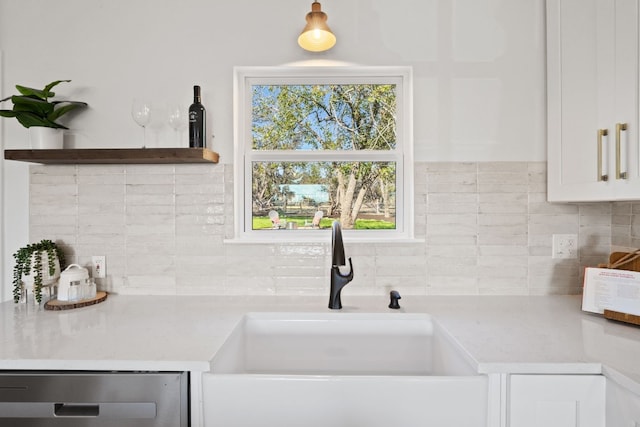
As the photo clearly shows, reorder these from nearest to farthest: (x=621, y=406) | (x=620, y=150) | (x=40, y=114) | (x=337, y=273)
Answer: (x=621, y=406) → (x=620, y=150) → (x=337, y=273) → (x=40, y=114)

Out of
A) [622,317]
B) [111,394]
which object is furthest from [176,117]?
[622,317]

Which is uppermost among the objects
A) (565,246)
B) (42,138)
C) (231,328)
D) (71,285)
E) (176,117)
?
(176,117)

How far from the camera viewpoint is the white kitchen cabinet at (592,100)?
1262 millimetres

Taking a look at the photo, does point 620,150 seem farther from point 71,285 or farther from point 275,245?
point 71,285

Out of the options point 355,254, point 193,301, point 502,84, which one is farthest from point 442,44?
point 193,301

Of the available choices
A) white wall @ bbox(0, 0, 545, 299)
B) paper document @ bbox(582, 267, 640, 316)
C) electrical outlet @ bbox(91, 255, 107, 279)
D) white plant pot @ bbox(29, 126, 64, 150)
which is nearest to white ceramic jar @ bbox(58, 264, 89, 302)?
electrical outlet @ bbox(91, 255, 107, 279)

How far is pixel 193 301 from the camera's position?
169 cm

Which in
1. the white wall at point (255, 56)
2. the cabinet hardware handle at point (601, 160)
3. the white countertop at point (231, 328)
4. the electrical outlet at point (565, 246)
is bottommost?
the white countertop at point (231, 328)

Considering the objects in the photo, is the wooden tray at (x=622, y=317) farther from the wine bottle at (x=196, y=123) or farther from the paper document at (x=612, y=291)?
the wine bottle at (x=196, y=123)

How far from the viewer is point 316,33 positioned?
161cm

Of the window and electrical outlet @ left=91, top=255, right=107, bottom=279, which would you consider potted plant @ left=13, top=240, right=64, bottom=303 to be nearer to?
electrical outlet @ left=91, top=255, right=107, bottom=279

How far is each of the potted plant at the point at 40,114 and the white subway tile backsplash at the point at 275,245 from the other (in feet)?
0.58

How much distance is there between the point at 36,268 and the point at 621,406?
2.19 metres

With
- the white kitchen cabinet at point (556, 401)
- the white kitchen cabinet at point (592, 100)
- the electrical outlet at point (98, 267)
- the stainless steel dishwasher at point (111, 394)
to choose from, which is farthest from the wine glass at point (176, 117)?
the white kitchen cabinet at point (592, 100)
